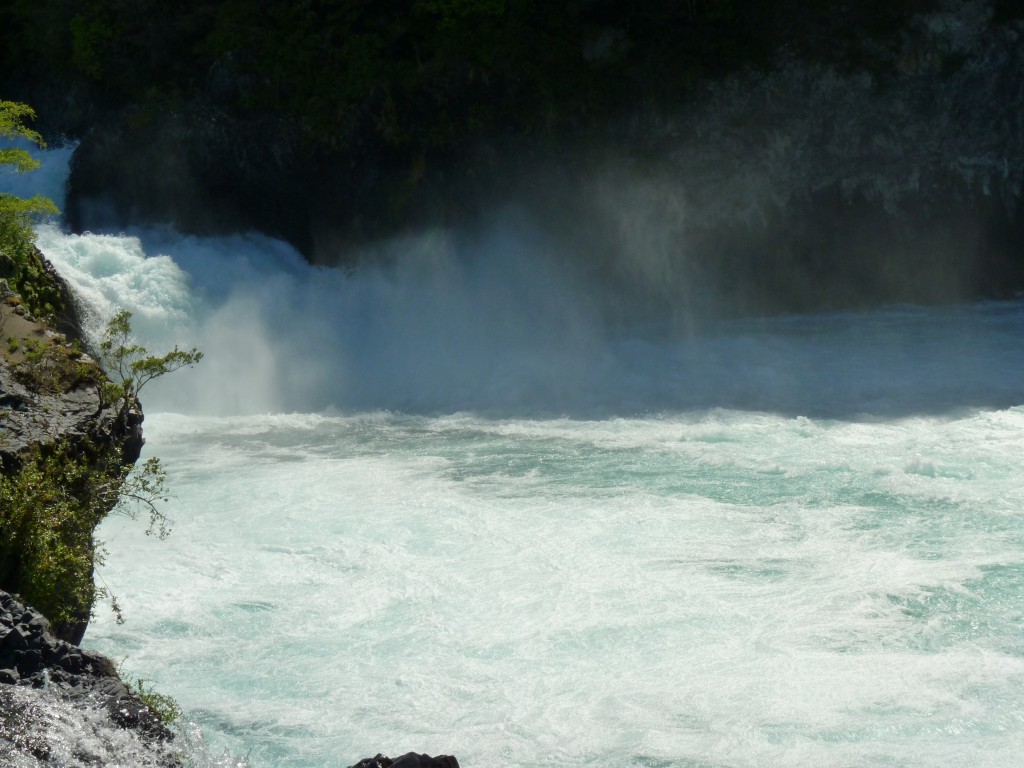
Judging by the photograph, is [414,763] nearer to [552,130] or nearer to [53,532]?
[53,532]

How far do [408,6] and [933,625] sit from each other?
60.8ft

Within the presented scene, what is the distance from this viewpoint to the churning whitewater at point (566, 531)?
Result: 28.2 feet

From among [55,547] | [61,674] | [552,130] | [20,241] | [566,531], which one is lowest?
[61,674]

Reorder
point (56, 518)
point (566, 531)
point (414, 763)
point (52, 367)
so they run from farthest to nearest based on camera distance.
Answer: point (566, 531)
point (52, 367)
point (56, 518)
point (414, 763)

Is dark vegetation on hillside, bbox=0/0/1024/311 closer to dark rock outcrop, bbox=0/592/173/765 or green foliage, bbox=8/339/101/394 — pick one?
green foliage, bbox=8/339/101/394

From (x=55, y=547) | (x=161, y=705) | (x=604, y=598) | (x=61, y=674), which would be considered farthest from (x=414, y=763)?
(x=604, y=598)

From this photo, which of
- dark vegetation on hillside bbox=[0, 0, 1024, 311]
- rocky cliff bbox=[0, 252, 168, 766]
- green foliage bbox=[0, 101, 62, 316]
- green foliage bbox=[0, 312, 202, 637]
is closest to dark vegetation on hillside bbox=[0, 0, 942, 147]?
dark vegetation on hillside bbox=[0, 0, 1024, 311]

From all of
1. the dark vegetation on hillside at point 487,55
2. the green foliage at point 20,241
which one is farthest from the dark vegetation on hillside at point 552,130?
the green foliage at point 20,241

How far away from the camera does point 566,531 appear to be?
12.4 metres

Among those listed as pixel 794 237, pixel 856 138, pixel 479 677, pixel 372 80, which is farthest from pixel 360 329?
pixel 479 677

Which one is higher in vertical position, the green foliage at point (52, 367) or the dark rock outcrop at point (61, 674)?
the green foliage at point (52, 367)

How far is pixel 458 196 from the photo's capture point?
2392 cm

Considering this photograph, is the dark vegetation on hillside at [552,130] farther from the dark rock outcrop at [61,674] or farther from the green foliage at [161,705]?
the dark rock outcrop at [61,674]

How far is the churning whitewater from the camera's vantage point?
28.2 feet
